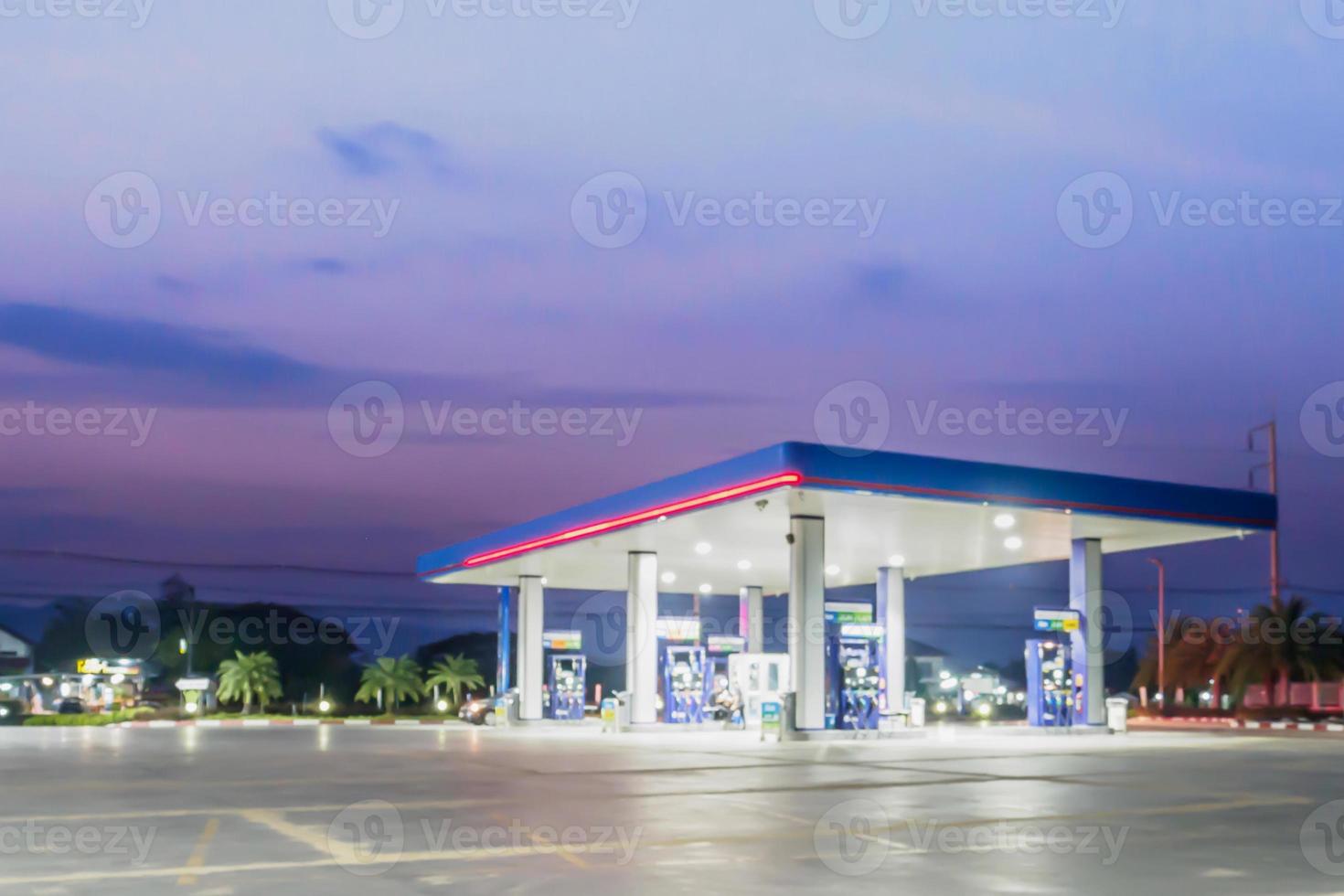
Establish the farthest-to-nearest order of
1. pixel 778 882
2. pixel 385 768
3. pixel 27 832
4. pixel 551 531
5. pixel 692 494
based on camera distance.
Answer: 1. pixel 551 531
2. pixel 692 494
3. pixel 385 768
4. pixel 27 832
5. pixel 778 882

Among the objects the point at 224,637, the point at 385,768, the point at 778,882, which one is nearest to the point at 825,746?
the point at 385,768

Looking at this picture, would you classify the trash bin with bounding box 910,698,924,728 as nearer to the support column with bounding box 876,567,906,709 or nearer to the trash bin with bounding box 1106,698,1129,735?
the support column with bounding box 876,567,906,709

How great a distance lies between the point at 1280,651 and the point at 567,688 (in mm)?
26140

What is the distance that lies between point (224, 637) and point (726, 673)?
58969 mm

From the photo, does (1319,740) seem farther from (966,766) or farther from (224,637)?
(224,637)

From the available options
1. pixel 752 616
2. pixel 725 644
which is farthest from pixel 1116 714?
pixel 752 616

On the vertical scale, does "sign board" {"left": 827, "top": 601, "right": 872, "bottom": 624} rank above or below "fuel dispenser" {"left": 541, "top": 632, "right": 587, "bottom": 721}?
above

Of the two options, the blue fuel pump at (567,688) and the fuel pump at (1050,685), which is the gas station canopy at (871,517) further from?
the blue fuel pump at (567,688)

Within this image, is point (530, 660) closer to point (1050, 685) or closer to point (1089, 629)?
point (1050, 685)

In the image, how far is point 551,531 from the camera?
37062 mm

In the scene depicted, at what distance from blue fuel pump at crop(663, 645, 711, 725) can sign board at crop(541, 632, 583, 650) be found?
4942 mm

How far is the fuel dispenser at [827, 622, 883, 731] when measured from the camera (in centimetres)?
3052

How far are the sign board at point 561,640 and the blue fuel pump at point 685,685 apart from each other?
4942 millimetres

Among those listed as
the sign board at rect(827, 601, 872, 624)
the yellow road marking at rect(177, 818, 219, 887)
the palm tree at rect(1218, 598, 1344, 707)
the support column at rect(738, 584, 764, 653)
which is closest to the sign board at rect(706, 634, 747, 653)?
the support column at rect(738, 584, 764, 653)
